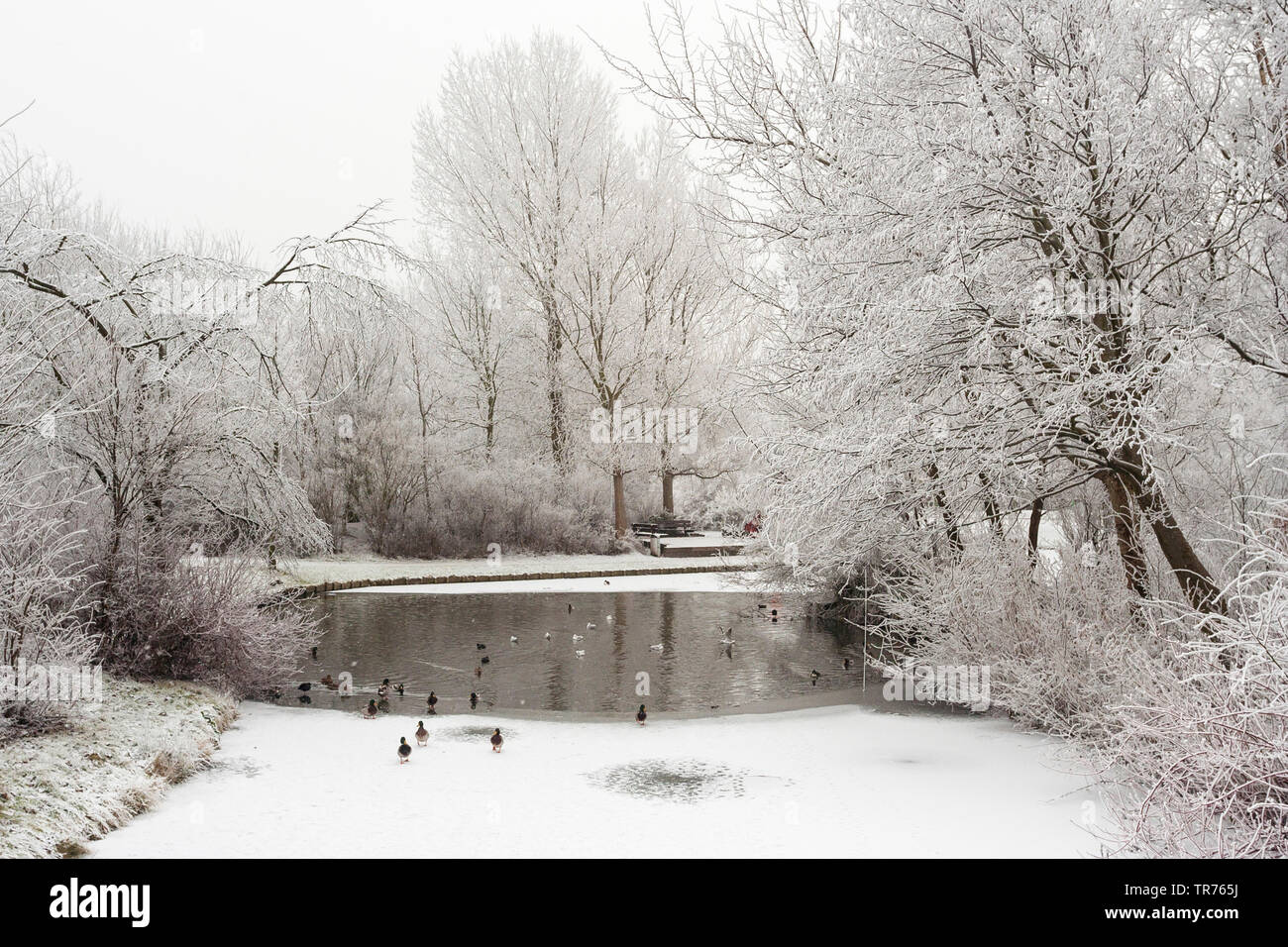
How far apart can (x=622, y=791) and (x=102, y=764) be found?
3982 mm

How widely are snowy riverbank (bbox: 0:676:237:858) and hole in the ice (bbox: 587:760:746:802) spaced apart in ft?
11.3

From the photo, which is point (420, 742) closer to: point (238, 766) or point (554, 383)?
point (238, 766)

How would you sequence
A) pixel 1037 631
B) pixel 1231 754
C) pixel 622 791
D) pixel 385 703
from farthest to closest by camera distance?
pixel 385 703, pixel 1037 631, pixel 622 791, pixel 1231 754

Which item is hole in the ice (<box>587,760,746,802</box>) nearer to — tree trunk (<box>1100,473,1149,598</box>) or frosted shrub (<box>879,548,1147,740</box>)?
frosted shrub (<box>879,548,1147,740</box>)

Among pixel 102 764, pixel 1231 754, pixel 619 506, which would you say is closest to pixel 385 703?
pixel 102 764

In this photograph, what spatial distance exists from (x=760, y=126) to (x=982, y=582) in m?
5.40

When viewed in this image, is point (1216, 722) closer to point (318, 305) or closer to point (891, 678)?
point (891, 678)

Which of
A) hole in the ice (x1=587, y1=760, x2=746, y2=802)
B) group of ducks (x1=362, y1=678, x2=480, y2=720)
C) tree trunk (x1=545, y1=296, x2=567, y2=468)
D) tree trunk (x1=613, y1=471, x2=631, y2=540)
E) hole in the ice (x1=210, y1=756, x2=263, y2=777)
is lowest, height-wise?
hole in the ice (x1=587, y1=760, x2=746, y2=802)

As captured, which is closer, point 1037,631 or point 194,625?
point 1037,631

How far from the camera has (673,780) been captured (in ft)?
26.9

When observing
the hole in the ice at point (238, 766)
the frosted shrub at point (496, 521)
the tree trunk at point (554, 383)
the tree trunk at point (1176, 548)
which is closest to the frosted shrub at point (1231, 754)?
the tree trunk at point (1176, 548)

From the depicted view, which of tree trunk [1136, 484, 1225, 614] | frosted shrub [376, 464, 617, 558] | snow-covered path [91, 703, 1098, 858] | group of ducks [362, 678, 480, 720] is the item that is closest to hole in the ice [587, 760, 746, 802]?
snow-covered path [91, 703, 1098, 858]

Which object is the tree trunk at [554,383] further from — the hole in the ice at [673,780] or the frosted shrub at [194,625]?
the hole in the ice at [673,780]

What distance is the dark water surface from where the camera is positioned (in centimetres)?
1177
